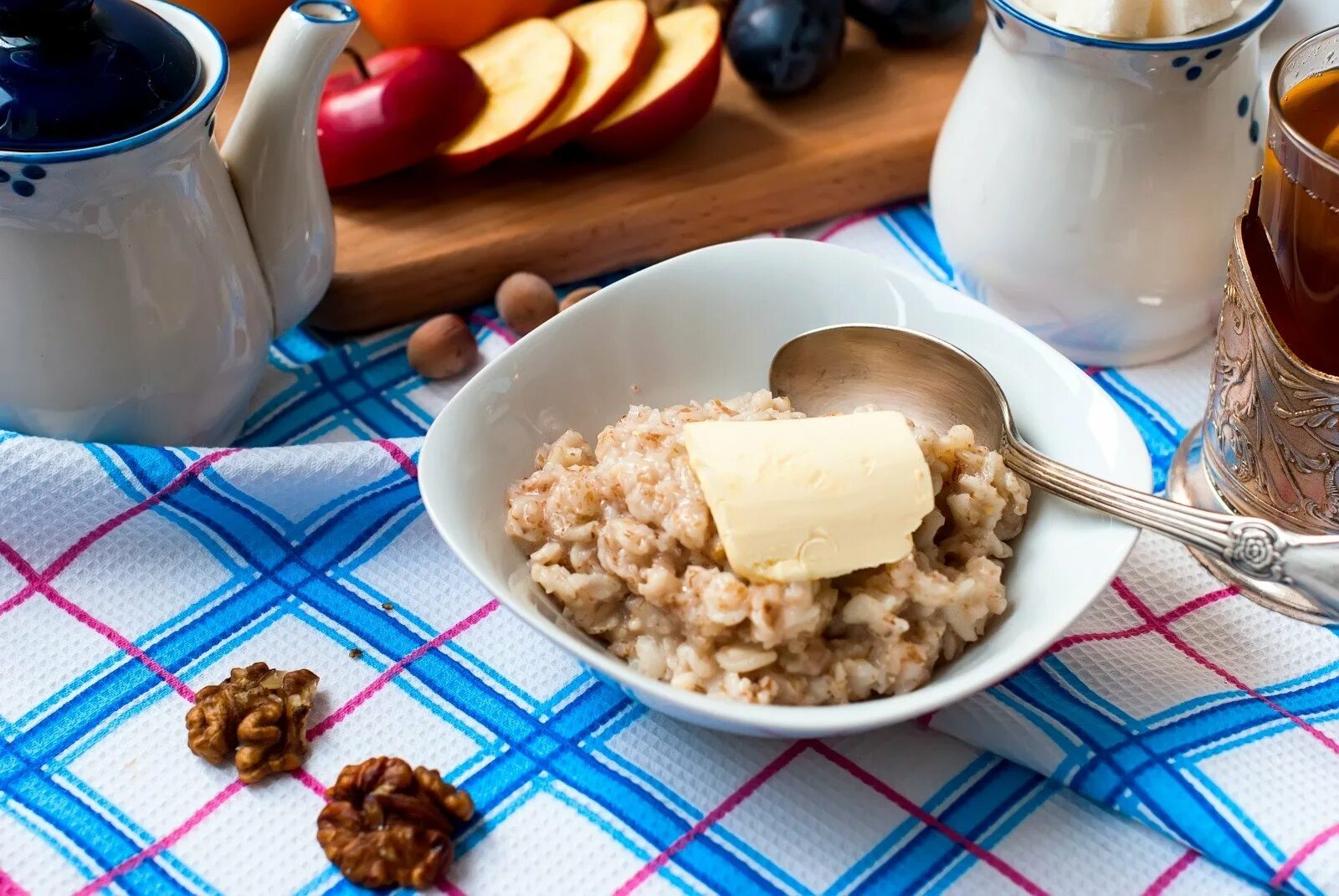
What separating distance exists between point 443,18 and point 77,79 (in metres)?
0.97

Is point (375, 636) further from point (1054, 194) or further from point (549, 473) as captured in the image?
point (1054, 194)

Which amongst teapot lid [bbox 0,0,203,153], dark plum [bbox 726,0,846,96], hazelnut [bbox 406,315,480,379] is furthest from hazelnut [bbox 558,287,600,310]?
teapot lid [bbox 0,0,203,153]

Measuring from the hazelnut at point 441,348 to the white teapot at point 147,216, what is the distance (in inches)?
6.6

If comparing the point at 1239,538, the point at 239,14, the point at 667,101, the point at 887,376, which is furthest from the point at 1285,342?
the point at 239,14

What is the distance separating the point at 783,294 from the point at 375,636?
65cm

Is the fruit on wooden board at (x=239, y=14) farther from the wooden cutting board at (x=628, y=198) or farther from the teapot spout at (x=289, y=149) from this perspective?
the teapot spout at (x=289, y=149)

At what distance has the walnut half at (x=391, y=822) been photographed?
4.14 feet

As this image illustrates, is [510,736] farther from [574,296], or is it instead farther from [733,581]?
[574,296]

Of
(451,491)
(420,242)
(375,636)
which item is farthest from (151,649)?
(420,242)

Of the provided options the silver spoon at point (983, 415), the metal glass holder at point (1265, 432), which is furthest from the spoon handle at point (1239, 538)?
the metal glass holder at point (1265, 432)

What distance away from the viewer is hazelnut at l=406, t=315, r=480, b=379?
1.92 metres

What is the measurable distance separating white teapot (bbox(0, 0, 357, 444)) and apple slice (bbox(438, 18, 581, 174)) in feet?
1.26

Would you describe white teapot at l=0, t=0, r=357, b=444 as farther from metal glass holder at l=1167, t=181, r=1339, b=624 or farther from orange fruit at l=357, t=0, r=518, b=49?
metal glass holder at l=1167, t=181, r=1339, b=624

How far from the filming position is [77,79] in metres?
1.46
